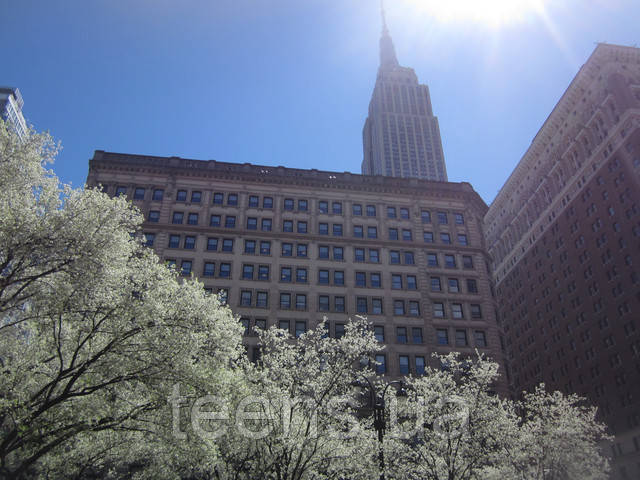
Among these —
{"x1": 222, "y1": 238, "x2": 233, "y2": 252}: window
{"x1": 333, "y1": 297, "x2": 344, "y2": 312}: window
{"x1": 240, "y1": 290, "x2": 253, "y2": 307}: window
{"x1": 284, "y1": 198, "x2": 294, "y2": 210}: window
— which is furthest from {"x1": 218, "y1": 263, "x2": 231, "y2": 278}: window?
{"x1": 333, "y1": 297, "x2": 344, "y2": 312}: window

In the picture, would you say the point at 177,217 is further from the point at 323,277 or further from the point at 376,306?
the point at 376,306

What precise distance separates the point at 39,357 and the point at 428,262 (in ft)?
150

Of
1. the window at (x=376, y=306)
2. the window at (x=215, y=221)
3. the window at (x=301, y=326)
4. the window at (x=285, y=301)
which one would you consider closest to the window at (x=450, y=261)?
the window at (x=376, y=306)

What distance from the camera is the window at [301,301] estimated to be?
53.1 meters

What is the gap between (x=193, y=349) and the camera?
18.1 m

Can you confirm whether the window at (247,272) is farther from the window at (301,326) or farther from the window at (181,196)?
the window at (181,196)

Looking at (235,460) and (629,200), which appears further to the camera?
(629,200)

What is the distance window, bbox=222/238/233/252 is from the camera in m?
56.3

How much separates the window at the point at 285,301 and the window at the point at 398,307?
1214cm

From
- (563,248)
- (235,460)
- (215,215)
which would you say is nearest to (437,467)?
(235,460)

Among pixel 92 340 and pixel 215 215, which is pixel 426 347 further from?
pixel 92 340

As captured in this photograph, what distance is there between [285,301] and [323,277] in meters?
5.54

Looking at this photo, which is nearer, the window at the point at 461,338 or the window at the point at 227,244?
the window at the point at 461,338

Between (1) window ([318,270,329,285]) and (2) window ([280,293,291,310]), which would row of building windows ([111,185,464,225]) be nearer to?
(1) window ([318,270,329,285])
